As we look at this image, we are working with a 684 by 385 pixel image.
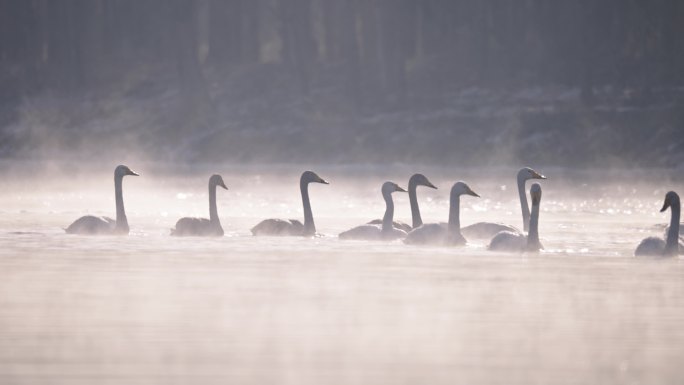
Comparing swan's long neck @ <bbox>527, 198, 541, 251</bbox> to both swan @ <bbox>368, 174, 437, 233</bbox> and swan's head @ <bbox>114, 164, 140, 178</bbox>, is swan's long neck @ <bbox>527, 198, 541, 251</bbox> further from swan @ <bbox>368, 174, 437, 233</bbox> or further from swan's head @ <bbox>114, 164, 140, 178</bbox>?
swan's head @ <bbox>114, 164, 140, 178</bbox>

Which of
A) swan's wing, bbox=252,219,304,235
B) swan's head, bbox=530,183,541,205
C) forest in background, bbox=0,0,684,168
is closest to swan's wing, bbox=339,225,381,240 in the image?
swan's wing, bbox=252,219,304,235

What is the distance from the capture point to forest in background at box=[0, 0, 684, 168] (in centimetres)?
5419

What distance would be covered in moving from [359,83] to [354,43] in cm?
158

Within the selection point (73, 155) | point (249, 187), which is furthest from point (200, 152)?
point (249, 187)

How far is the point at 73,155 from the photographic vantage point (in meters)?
60.7

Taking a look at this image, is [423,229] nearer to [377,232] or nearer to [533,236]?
[377,232]

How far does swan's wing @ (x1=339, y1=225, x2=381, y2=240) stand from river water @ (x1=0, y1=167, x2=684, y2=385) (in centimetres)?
34

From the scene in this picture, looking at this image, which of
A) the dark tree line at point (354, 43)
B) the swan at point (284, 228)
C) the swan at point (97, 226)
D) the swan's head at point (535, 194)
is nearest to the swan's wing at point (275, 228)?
the swan at point (284, 228)

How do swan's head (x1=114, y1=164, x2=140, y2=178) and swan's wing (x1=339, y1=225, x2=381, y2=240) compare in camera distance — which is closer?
swan's wing (x1=339, y1=225, x2=381, y2=240)

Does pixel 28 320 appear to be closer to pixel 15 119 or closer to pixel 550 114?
pixel 550 114

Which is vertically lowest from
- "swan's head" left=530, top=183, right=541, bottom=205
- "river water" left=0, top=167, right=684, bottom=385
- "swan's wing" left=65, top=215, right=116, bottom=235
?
"river water" left=0, top=167, right=684, bottom=385

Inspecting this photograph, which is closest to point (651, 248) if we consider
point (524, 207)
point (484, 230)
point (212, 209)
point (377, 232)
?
point (484, 230)

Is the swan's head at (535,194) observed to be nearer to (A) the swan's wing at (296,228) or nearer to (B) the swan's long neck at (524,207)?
(B) the swan's long neck at (524,207)

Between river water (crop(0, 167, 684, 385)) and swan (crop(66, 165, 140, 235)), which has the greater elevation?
swan (crop(66, 165, 140, 235))
